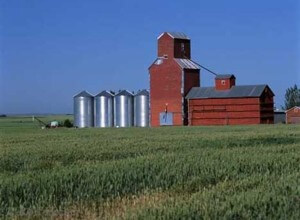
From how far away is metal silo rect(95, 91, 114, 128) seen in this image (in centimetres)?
8593

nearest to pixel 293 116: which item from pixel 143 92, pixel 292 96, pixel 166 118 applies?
pixel 166 118

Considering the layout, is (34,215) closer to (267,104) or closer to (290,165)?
(290,165)

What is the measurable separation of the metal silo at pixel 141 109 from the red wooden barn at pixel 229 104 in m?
7.94

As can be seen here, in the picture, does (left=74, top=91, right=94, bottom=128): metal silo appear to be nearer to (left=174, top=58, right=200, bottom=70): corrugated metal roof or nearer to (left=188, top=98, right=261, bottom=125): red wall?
(left=174, top=58, right=200, bottom=70): corrugated metal roof

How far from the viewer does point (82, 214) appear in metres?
8.48

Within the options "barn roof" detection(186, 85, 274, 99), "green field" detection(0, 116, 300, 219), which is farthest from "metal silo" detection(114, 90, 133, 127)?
"green field" detection(0, 116, 300, 219)

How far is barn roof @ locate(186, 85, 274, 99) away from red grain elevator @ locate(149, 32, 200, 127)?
55.0 inches

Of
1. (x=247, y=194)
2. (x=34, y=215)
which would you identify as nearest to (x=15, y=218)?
(x=34, y=215)

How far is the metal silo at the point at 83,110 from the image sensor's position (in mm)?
87250

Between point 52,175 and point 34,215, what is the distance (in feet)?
12.6

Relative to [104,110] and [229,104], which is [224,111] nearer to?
[229,104]

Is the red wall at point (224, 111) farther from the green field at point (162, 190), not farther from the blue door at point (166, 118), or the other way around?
the green field at point (162, 190)

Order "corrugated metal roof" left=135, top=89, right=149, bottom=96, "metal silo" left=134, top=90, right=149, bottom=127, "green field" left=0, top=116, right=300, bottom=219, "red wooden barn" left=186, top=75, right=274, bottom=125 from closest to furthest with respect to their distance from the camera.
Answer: "green field" left=0, top=116, right=300, bottom=219, "red wooden barn" left=186, top=75, right=274, bottom=125, "metal silo" left=134, top=90, right=149, bottom=127, "corrugated metal roof" left=135, top=89, right=149, bottom=96

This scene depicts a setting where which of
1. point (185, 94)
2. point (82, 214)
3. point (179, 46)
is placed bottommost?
point (82, 214)
